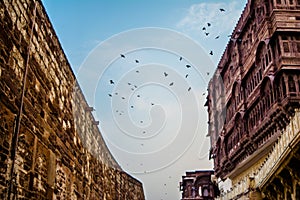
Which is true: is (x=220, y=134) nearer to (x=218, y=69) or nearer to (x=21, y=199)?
(x=218, y=69)

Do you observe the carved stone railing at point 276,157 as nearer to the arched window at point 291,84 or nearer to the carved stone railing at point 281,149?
the carved stone railing at point 281,149

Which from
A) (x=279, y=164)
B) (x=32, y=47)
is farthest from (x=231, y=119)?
(x=32, y=47)

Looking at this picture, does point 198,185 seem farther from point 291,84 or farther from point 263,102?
point 291,84

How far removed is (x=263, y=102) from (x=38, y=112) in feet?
51.7

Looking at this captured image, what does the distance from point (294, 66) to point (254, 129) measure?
5202mm

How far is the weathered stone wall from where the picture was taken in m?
5.56

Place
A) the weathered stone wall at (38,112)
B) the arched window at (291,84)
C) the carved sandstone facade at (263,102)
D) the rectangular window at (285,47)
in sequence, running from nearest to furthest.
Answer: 1. the weathered stone wall at (38,112)
2. the carved sandstone facade at (263,102)
3. the arched window at (291,84)
4. the rectangular window at (285,47)

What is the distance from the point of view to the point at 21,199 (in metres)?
6.19

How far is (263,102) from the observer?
67.5 ft

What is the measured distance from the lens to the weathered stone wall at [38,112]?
5.56 meters

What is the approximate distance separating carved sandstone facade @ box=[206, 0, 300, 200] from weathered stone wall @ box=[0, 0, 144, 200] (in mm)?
6110

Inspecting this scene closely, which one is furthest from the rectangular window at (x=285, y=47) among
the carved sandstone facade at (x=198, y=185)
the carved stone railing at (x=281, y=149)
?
the carved sandstone facade at (x=198, y=185)

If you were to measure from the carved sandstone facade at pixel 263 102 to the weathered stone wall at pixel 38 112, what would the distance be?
6110 millimetres

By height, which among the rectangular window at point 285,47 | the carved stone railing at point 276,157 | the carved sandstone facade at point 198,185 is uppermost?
the rectangular window at point 285,47
